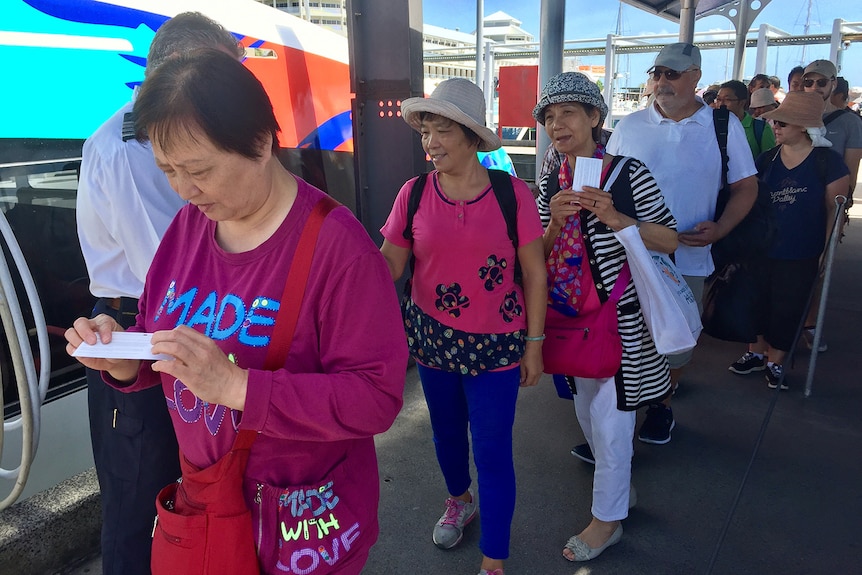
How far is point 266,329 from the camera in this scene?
1.16 m

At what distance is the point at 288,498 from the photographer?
1.21m

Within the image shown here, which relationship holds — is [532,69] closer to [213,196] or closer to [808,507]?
[808,507]

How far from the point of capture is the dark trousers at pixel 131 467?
1.75 metres

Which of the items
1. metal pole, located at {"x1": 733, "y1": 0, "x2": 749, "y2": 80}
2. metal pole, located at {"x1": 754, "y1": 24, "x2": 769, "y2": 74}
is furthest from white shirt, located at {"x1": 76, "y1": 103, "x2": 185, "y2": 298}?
metal pole, located at {"x1": 754, "y1": 24, "x2": 769, "y2": 74}

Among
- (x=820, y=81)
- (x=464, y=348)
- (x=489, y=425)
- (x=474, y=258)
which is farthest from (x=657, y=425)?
(x=820, y=81)

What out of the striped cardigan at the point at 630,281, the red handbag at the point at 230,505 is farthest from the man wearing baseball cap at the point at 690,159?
the red handbag at the point at 230,505

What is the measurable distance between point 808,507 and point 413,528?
1.86m

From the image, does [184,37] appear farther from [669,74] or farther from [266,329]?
[669,74]

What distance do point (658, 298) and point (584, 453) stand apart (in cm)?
129

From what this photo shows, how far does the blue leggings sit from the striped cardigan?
464 millimetres

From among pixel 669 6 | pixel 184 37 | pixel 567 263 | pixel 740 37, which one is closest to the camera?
pixel 184 37

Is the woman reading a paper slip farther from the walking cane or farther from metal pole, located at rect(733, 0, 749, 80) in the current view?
metal pole, located at rect(733, 0, 749, 80)

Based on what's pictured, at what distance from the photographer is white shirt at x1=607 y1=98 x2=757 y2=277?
322 centimetres

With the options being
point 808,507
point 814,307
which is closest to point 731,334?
point 808,507
